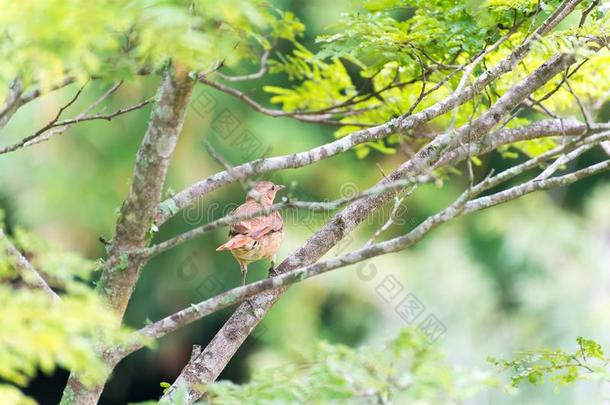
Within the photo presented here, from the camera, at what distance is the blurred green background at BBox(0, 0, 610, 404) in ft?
28.0

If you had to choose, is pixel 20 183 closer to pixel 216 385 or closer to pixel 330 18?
pixel 330 18

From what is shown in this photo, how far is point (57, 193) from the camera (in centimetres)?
875

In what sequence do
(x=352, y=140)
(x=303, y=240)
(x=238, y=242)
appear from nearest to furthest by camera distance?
(x=352, y=140) < (x=238, y=242) < (x=303, y=240)

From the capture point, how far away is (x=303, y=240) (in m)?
8.23

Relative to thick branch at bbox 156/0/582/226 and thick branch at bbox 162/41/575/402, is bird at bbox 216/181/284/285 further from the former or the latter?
thick branch at bbox 156/0/582/226

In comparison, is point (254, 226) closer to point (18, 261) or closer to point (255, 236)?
point (255, 236)

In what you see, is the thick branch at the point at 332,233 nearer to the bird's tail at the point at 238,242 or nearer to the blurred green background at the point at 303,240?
the bird's tail at the point at 238,242

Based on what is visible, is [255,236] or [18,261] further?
[255,236]

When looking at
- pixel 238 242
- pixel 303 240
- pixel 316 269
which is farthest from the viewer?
pixel 303 240

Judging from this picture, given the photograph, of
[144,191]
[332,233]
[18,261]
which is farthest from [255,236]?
[18,261]

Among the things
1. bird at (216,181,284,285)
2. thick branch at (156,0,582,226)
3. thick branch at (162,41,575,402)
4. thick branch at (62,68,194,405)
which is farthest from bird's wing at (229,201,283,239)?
thick branch at (62,68,194,405)

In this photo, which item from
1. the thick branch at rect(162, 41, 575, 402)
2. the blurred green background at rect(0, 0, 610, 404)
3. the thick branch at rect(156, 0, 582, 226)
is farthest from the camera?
the blurred green background at rect(0, 0, 610, 404)

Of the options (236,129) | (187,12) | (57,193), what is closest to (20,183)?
(57,193)

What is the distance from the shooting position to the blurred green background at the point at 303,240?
8531 mm
